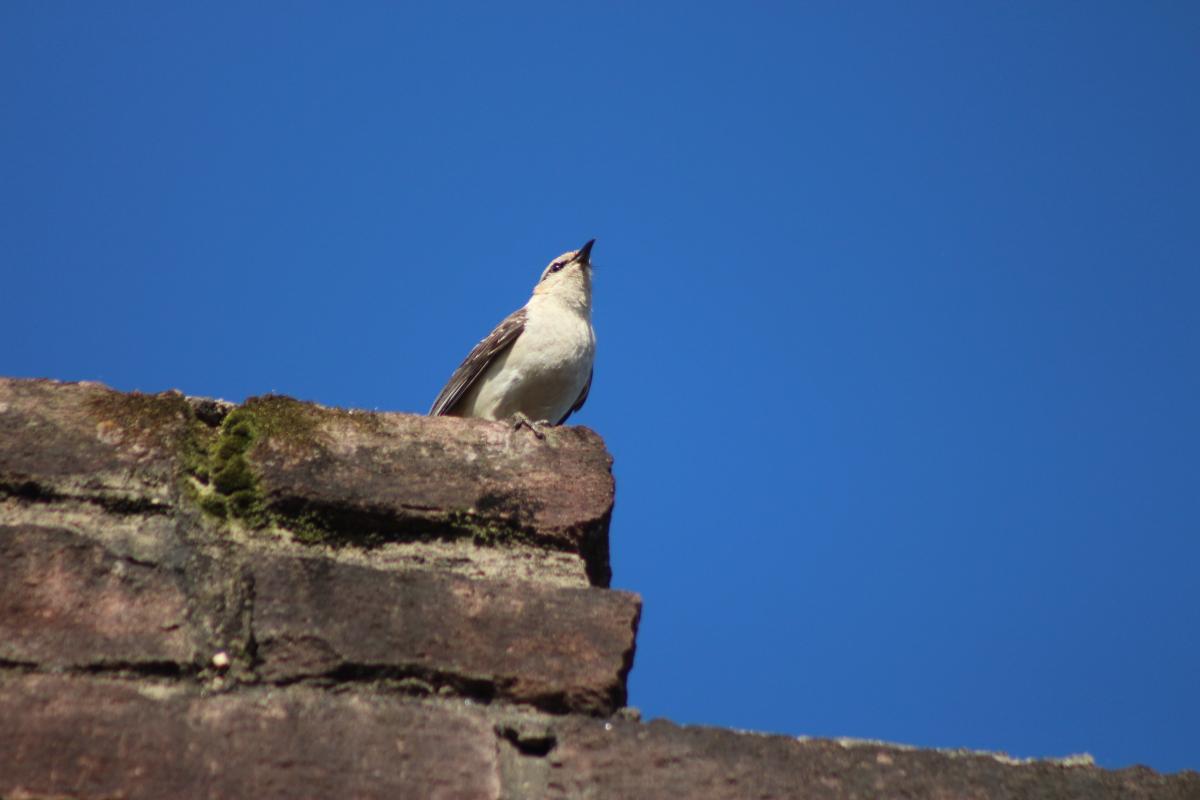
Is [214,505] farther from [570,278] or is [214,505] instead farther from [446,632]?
[570,278]

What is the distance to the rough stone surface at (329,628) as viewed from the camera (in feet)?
8.40

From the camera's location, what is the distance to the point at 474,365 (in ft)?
29.7

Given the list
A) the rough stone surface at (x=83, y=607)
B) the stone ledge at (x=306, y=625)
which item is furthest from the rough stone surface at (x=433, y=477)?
the rough stone surface at (x=83, y=607)

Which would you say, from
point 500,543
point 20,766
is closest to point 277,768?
point 20,766

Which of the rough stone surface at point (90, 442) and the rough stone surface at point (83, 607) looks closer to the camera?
the rough stone surface at point (83, 607)

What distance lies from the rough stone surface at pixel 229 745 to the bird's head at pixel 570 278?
7.70 meters

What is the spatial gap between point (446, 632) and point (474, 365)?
20.5ft

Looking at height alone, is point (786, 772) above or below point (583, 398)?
below

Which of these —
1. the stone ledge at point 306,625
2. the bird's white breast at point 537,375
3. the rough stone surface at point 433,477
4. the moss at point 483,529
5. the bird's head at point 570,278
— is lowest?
the stone ledge at point 306,625

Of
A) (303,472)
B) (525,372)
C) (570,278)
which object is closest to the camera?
(303,472)

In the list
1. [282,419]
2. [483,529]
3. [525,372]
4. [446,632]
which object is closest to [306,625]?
[446,632]

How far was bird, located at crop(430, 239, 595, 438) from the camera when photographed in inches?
349

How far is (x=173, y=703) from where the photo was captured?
261 cm

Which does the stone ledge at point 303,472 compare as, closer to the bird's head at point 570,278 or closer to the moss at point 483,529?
the moss at point 483,529
